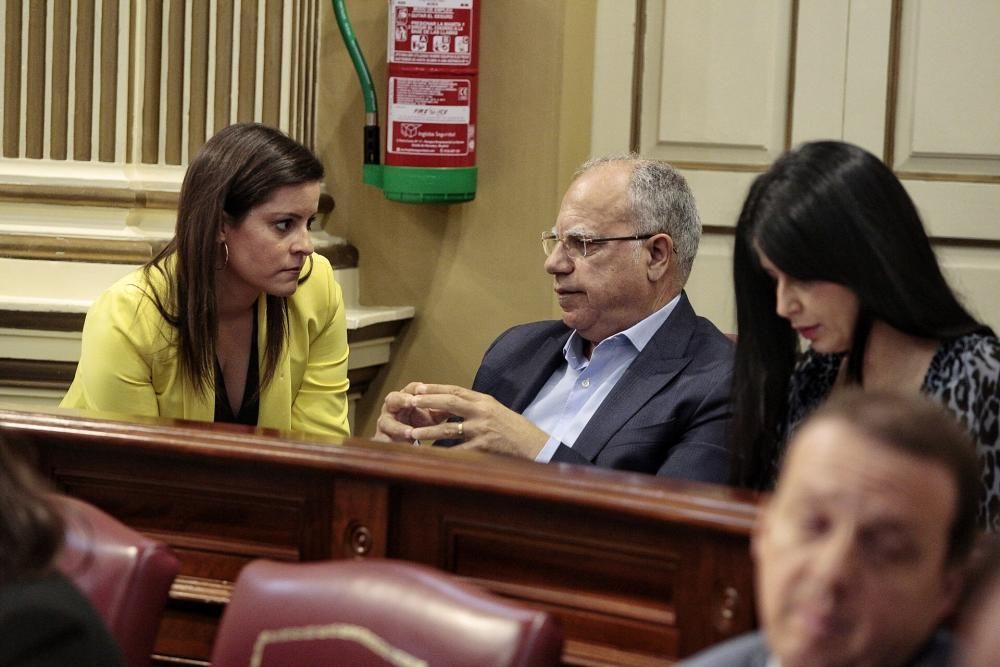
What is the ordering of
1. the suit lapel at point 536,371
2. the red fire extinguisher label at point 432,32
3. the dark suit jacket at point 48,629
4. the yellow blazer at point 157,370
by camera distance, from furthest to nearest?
1. the red fire extinguisher label at point 432,32
2. the suit lapel at point 536,371
3. the yellow blazer at point 157,370
4. the dark suit jacket at point 48,629

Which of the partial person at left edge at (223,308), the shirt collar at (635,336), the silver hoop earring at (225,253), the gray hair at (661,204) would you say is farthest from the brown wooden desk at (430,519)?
the gray hair at (661,204)

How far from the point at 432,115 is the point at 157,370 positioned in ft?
4.18

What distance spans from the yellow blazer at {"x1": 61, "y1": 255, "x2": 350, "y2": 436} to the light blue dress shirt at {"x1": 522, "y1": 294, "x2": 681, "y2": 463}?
44cm

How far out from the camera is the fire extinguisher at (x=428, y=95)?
3.65 metres

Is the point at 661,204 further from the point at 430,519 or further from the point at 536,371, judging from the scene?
the point at 430,519

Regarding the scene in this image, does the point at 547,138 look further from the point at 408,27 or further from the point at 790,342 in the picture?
the point at 790,342

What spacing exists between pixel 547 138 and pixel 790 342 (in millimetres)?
1801

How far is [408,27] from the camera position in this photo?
3658mm

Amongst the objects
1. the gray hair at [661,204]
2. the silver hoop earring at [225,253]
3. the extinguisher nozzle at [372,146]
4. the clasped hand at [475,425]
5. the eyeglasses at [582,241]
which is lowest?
the clasped hand at [475,425]

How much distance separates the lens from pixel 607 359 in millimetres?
2732

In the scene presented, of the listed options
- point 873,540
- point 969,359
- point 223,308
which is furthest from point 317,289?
point 873,540

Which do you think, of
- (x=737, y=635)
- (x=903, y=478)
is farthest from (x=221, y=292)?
(x=903, y=478)

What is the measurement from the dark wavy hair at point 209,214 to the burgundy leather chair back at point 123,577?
1020mm

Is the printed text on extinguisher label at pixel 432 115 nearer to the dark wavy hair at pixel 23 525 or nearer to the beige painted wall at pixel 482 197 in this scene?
the beige painted wall at pixel 482 197
